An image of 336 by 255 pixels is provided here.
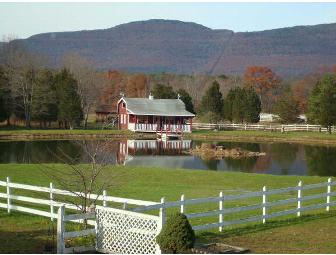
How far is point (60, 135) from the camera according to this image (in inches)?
2437

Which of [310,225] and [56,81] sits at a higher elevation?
[56,81]

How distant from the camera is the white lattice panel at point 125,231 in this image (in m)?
12.4

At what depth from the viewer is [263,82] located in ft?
424

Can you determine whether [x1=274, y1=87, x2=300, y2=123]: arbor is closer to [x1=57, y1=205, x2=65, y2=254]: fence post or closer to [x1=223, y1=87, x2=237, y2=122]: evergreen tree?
[x1=223, y1=87, x2=237, y2=122]: evergreen tree

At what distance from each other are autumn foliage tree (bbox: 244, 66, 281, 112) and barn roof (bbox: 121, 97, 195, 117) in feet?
185

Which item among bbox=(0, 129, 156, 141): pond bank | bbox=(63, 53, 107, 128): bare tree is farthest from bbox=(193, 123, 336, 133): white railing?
bbox=(0, 129, 156, 141): pond bank

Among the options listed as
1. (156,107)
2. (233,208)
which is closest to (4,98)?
(156,107)

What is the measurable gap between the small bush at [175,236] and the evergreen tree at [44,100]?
193ft

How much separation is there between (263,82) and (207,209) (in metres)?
113

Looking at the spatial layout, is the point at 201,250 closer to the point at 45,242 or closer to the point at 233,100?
the point at 45,242

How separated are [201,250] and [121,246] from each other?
1.81 metres

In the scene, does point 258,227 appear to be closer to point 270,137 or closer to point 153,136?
point 270,137

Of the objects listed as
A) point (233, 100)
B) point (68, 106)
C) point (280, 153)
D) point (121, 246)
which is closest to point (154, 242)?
point (121, 246)

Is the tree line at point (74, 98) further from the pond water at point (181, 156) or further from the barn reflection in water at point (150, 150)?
the barn reflection in water at point (150, 150)
